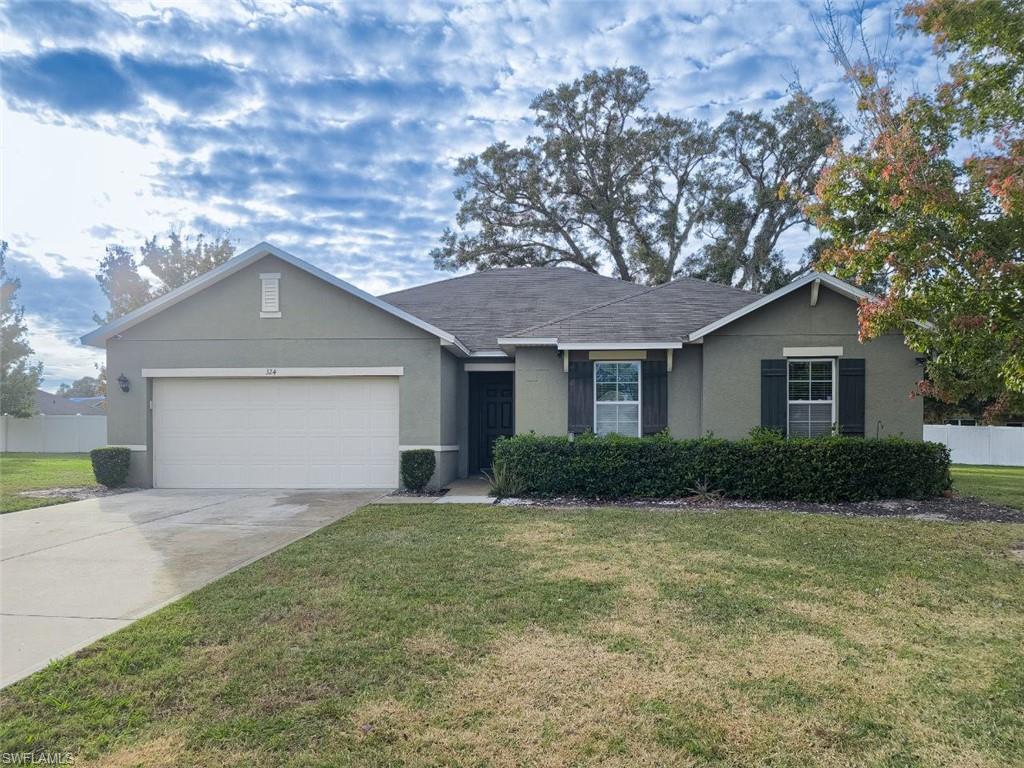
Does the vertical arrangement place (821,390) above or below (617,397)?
above

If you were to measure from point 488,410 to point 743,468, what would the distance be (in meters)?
6.33

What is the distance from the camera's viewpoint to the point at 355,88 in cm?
1301

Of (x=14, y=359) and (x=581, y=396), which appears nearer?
(x=581, y=396)

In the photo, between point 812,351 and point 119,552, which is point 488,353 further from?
point 119,552

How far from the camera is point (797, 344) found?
38.6 feet

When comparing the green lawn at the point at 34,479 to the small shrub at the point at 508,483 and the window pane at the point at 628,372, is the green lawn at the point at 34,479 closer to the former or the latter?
the small shrub at the point at 508,483

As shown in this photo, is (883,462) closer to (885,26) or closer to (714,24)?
(885,26)

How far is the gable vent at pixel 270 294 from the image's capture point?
12.4 meters

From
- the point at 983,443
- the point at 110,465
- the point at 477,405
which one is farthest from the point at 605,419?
the point at 983,443

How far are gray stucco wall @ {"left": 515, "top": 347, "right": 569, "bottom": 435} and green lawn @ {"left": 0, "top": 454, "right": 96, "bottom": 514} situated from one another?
864 centimetres

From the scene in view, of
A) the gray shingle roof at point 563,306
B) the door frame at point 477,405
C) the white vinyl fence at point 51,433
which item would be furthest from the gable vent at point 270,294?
the white vinyl fence at point 51,433

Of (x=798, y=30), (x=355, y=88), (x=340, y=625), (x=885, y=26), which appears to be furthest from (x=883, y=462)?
(x=355, y=88)

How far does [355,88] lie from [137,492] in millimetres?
9510

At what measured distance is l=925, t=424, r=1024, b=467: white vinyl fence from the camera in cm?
2155
